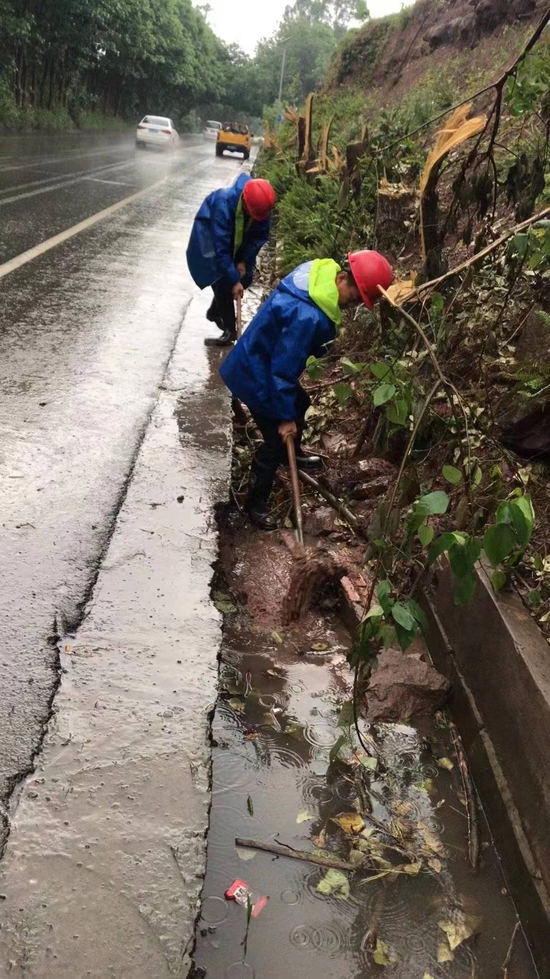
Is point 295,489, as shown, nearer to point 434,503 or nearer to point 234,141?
point 434,503

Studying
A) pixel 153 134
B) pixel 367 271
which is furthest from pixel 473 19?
pixel 367 271

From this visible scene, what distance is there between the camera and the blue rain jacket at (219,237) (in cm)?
616

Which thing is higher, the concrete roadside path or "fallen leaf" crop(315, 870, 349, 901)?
the concrete roadside path

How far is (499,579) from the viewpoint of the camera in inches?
115

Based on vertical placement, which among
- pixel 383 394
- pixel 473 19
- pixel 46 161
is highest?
pixel 473 19

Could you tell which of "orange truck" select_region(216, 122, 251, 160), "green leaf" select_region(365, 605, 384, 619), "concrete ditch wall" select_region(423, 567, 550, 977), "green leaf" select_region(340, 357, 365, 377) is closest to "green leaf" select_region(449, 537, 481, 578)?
"green leaf" select_region(365, 605, 384, 619)

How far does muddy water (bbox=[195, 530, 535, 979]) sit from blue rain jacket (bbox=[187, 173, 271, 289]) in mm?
3883

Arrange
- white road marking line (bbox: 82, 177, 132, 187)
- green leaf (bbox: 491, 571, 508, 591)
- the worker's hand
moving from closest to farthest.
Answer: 1. green leaf (bbox: 491, 571, 508, 591)
2. the worker's hand
3. white road marking line (bbox: 82, 177, 132, 187)

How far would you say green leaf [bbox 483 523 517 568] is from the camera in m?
2.16

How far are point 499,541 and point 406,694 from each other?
1.13 metres

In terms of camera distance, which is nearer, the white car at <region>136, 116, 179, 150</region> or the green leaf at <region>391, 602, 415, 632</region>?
the green leaf at <region>391, 602, 415, 632</region>

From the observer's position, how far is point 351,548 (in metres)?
4.21

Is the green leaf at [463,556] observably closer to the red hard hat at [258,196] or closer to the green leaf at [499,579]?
the green leaf at [499,579]

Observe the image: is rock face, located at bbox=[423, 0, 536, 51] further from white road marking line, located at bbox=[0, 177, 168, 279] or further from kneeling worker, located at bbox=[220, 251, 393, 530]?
kneeling worker, located at bbox=[220, 251, 393, 530]
